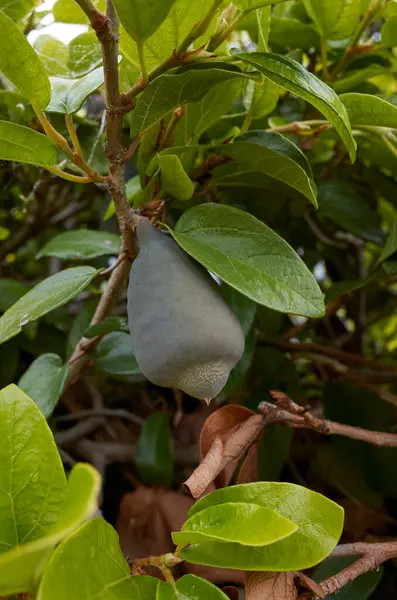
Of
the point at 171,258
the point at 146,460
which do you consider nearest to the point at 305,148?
the point at 171,258

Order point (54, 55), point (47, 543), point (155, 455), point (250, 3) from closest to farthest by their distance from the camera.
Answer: point (47, 543)
point (250, 3)
point (54, 55)
point (155, 455)

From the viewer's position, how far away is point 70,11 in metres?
0.53

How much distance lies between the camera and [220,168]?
461mm

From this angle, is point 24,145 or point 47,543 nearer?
point 47,543

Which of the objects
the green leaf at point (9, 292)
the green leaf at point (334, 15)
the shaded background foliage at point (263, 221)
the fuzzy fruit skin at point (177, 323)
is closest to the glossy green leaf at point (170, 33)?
the shaded background foliage at point (263, 221)

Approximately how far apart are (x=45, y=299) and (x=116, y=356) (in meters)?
0.14

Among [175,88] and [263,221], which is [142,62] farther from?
[263,221]

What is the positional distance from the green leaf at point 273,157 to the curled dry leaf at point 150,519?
37 cm

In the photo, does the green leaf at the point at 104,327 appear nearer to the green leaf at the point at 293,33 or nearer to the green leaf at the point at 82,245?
the green leaf at the point at 82,245

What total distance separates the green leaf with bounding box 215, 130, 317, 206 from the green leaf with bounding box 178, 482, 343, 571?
0.19 m

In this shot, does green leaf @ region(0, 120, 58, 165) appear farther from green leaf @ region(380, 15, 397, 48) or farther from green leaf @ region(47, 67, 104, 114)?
green leaf @ region(380, 15, 397, 48)

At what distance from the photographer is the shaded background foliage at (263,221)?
1.53 ft

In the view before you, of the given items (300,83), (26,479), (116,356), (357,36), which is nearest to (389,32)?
(357,36)

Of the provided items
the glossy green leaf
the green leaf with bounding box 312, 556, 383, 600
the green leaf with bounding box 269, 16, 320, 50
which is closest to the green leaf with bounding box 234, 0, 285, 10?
the glossy green leaf
